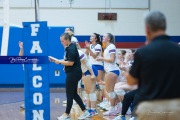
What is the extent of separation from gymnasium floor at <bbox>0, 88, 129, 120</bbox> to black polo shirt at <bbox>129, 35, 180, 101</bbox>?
200 inches

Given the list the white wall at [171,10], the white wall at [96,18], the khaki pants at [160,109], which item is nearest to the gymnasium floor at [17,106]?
the white wall at [96,18]

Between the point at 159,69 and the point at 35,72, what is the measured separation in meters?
4.02

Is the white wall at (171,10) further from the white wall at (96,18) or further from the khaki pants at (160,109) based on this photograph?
the khaki pants at (160,109)

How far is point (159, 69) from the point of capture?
356 cm

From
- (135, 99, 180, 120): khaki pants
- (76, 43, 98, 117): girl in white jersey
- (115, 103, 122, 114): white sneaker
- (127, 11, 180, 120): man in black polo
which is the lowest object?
(115, 103, 122, 114): white sneaker

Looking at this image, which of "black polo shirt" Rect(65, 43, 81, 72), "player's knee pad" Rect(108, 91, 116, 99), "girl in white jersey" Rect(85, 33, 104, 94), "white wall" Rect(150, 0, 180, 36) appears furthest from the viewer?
"white wall" Rect(150, 0, 180, 36)

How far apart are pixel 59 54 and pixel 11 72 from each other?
5.19ft

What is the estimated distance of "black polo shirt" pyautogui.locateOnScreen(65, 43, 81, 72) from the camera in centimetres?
791

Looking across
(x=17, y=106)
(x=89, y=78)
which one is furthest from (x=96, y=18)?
(x=89, y=78)

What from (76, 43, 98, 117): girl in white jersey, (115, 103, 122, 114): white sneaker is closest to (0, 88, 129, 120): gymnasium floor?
(76, 43, 98, 117): girl in white jersey

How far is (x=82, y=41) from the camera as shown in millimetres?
13727

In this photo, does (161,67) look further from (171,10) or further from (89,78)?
(171,10)

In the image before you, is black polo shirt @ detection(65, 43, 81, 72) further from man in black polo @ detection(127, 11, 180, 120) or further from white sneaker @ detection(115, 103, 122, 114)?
man in black polo @ detection(127, 11, 180, 120)

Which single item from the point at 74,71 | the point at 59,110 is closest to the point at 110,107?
the point at 59,110
